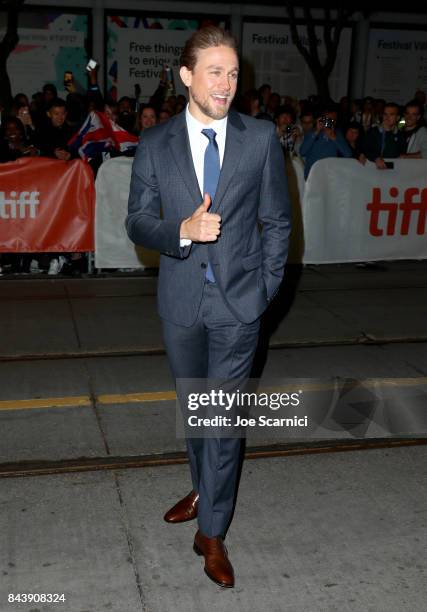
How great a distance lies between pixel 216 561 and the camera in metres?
3.16

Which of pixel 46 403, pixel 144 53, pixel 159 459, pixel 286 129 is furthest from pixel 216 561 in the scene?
pixel 144 53

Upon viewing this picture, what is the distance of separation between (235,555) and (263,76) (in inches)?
775

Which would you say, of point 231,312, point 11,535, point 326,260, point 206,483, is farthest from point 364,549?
point 326,260

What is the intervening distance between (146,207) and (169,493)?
1.59 meters

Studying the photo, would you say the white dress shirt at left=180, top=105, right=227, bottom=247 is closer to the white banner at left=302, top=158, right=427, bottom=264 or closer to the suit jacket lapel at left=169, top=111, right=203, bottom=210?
the suit jacket lapel at left=169, top=111, right=203, bottom=210

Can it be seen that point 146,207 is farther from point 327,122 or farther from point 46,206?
point 327,122

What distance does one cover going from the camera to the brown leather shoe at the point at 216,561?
3.12 m

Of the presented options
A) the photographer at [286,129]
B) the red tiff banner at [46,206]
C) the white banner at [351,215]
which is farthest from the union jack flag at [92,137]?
the photographer at [286,129]

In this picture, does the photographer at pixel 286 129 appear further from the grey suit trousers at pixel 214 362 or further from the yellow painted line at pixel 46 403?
the grey suit trousers at pixel 214 362

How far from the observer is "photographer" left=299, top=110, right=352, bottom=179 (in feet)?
30.8

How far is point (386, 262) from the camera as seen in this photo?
9.48 m

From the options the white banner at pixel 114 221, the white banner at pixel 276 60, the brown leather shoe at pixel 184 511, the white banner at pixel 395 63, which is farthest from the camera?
the white banner at pixel 395 63

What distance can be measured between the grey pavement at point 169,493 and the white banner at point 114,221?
2048mm

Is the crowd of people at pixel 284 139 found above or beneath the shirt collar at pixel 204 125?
beneath
